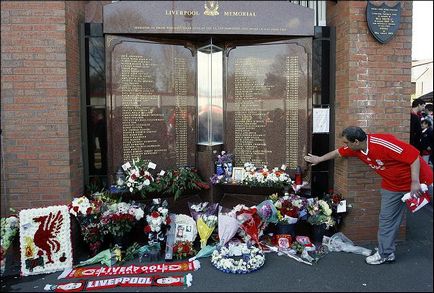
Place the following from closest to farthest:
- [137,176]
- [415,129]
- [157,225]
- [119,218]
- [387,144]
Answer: [387,144] → [119,218] → [157,225] → [137,176] → [415,129]

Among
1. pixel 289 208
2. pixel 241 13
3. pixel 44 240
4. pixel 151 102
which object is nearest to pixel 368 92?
pixel 289 208

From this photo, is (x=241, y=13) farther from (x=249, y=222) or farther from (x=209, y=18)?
(x=249, y=222)

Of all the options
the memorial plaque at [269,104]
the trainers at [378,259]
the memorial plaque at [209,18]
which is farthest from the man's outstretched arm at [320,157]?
the memorial plaque at [209,18]

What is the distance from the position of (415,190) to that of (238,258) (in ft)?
6.51

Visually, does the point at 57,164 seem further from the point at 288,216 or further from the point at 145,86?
the point at 288,216

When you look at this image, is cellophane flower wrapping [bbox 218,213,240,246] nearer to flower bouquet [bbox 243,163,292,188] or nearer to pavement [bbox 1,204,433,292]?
pavement [bbox 1,204,433,292]

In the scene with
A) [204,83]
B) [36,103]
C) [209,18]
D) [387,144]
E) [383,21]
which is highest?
[209,18]

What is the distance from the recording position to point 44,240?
4.24m

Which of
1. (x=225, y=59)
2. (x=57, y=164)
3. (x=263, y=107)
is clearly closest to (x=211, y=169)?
(x=263, y=107)

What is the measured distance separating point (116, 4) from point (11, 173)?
2407 mm

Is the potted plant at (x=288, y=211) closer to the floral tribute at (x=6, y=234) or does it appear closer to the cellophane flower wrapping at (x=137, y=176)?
the cellophane flower wrapping at (x=137, y=176)

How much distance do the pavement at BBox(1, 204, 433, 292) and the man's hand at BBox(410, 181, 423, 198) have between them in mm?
488

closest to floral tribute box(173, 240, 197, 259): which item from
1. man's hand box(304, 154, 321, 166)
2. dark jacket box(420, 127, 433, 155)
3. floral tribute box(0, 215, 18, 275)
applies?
floral tribute box(0, 215, 18, 275)

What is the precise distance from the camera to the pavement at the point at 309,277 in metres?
3.79
